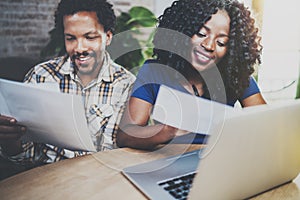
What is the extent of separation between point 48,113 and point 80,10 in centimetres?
47

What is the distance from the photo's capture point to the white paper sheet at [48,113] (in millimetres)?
1412

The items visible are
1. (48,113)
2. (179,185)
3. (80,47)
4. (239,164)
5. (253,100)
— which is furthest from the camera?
(253,100)

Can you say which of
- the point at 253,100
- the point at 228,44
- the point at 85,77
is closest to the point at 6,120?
the point at 85,77

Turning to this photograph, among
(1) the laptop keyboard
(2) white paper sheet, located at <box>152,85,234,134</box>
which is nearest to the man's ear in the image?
(2) white paper sheet, located at <box>152,85,234,134</box>

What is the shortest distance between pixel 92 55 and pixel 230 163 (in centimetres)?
80

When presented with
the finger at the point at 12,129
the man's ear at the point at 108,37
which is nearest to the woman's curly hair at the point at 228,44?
the man's ear at the point at 108,37

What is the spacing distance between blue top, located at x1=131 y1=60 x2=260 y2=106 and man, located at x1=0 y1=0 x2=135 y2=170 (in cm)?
5

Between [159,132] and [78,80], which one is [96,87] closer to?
[78,80]

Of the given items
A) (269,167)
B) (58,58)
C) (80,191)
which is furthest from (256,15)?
(80,191)

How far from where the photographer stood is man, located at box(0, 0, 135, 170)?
1.50 metres

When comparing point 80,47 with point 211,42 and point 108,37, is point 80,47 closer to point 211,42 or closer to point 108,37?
point 108,37

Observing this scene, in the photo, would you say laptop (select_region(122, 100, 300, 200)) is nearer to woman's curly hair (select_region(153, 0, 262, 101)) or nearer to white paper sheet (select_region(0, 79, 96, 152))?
white paper sheet (select_region(0, 79, 96, 152))

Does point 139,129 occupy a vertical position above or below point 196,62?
below

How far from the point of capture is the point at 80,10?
1492mm
